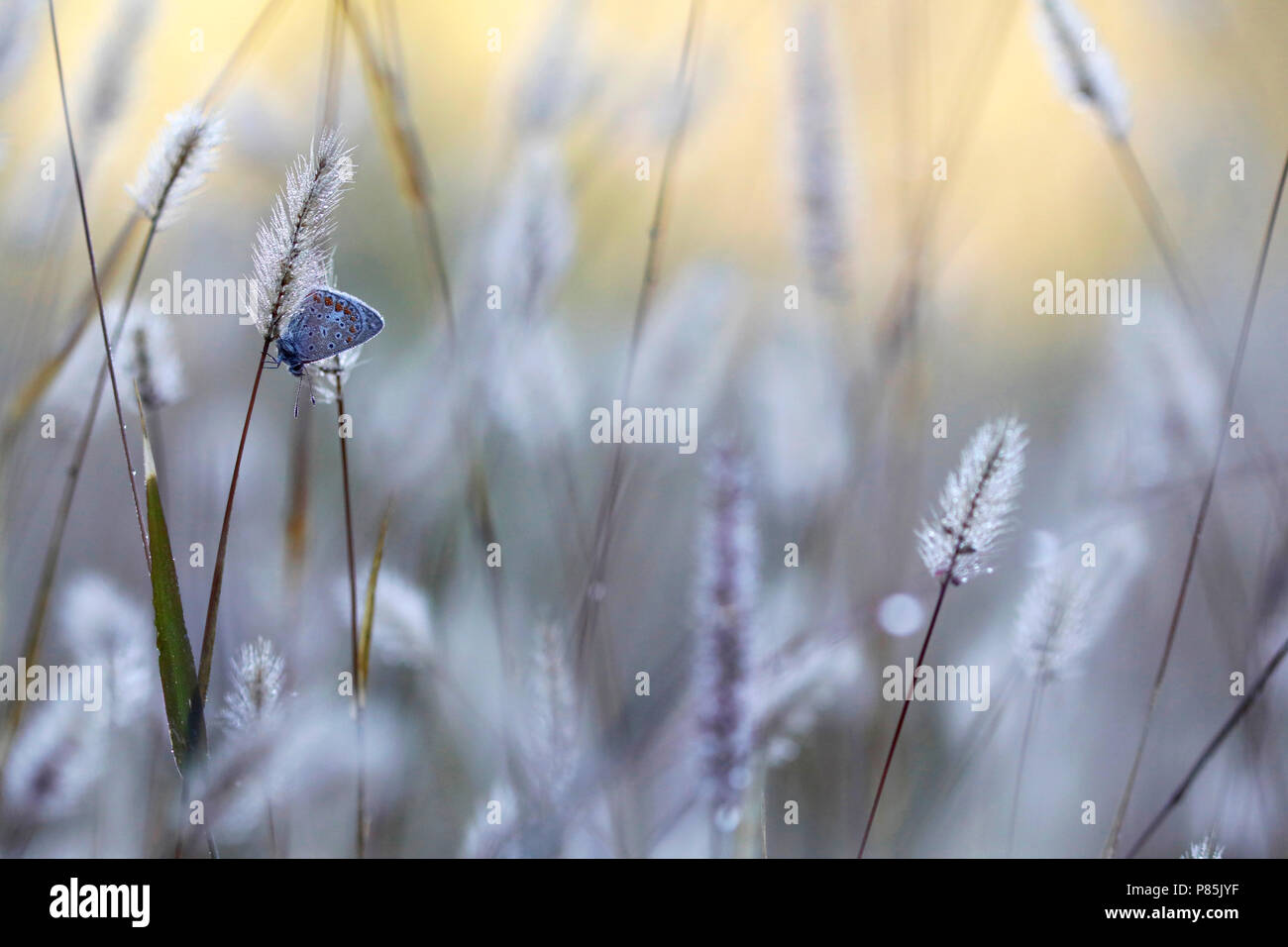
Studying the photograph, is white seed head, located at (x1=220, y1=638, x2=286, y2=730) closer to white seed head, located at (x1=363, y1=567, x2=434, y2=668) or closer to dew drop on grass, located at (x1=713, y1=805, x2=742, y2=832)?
white seed head, located at (x1=363, y1=567, x2=434, y2=668)

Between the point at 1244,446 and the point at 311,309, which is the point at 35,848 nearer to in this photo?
the point at 311,309

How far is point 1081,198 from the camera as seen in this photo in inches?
38.5

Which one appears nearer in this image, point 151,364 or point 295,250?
point 295,250

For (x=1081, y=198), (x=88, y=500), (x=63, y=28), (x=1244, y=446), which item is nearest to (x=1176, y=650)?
(x=1244, y=446)

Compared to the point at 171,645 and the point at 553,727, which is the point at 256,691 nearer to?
the point at 171,645

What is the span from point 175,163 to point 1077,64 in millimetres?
898

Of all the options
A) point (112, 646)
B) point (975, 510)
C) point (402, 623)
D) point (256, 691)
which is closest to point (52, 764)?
point (112, 646)

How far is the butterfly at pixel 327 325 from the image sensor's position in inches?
29.0

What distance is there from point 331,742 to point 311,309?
0.47 m

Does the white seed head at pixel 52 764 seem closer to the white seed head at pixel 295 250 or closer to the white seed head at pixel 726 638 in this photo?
the white seed head at pixel 295 250

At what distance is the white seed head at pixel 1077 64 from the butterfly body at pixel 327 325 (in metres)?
0.75

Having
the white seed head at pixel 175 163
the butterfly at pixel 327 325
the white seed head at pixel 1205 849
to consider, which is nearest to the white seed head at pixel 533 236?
the butterfly at pixel 327 325

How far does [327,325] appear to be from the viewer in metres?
0.74
